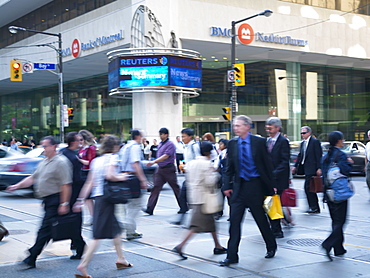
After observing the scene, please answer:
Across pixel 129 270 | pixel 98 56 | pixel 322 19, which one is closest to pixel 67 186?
pixel 129 270

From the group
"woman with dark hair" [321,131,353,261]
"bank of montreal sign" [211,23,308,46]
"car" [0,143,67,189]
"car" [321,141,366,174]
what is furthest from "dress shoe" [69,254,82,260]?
"bank of montreal sign" [211,23,308,46]

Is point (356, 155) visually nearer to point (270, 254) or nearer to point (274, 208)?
point (274, 208)

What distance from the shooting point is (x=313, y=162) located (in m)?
11.1

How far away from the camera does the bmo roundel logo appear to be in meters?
31.1

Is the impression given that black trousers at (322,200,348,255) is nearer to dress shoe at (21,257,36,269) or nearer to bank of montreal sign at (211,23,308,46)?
dress shoe at (21,257,36,269)

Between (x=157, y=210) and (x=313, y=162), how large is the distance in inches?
151

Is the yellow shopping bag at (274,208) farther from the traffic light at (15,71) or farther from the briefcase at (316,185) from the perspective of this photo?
the traffic light at (15,71)

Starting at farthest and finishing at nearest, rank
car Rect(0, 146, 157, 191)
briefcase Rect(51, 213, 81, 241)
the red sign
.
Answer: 1. the red sign
2. car Rect(0, 146, 157, 191)
3. briefcase Rect(51, 213, 81, 241)

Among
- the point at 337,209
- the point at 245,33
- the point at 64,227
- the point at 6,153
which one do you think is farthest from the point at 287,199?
the point at 245,33

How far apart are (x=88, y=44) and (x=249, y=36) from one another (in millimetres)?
→ 9782

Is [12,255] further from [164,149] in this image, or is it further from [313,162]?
[313,162]

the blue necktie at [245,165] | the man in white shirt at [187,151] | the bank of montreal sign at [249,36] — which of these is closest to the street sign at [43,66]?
the bank of montreal sign at [249,36]

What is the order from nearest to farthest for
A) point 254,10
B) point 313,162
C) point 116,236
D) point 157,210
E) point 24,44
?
point 116,236, point 313,162, point 157,210, point 254,10, point 24,44

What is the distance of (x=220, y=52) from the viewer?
34.1 m
